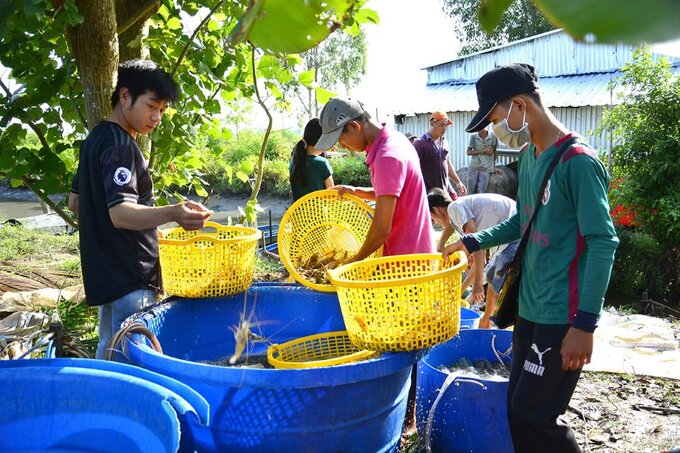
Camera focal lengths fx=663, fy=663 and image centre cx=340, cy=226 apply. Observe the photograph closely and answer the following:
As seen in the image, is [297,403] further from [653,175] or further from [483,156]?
[483,156]

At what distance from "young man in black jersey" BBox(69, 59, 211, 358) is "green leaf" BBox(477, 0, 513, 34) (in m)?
1.97

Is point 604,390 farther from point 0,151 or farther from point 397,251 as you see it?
point 0,151

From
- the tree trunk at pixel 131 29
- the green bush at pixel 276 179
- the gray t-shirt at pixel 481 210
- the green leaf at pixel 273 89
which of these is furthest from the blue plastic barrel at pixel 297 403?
the green bush at pixel 276 179

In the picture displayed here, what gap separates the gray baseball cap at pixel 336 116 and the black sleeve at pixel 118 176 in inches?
35.9

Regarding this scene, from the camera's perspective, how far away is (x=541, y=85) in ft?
51.8

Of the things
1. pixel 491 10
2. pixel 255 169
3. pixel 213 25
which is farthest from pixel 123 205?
pixel 255 169

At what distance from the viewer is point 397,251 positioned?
3.09 m

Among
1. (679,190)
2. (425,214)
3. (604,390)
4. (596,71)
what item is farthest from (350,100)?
(596,71)

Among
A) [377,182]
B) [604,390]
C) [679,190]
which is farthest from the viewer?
[679,190]

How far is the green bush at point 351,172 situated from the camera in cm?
1700

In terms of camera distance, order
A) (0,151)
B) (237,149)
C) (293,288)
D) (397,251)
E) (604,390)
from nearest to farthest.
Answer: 1. (397,251)
2. (293,288)
3. (0,151)
4. (604,390)
5. (237,149)

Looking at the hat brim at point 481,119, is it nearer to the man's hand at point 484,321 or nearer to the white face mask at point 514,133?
the white face mask at point 514,133

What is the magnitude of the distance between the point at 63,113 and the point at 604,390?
11.9 ft

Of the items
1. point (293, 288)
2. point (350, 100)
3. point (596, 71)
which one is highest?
point (596, 71)
